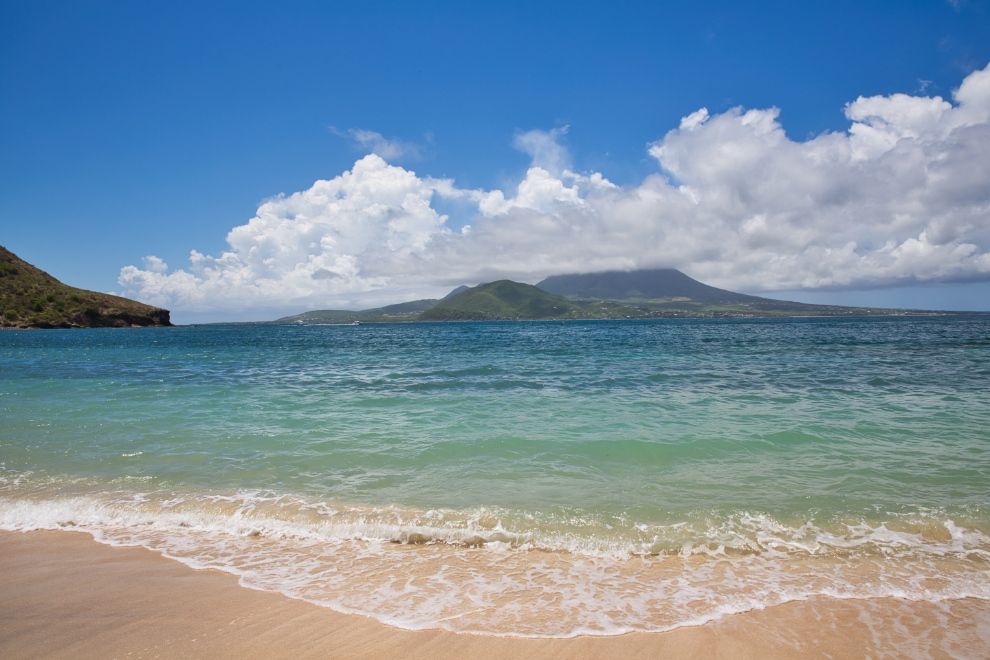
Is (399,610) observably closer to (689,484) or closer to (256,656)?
(256,656)

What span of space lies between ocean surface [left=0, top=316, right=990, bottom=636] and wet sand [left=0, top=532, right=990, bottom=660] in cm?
24

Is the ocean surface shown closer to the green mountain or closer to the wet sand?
the wet sand

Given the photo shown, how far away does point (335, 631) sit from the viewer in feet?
15.1

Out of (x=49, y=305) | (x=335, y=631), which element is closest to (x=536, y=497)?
(x=335, y=631)

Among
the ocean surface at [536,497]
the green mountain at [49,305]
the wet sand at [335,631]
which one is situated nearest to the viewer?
the wet sand at [335,631]

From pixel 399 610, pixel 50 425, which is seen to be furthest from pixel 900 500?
pixel 50 425

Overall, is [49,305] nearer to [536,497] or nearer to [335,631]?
[536,497]

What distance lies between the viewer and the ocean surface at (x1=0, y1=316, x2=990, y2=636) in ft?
18.0

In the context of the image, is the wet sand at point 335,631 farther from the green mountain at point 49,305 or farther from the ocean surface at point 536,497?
the green mountain at point 49,305

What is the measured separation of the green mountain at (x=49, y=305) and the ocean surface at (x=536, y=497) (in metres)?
141

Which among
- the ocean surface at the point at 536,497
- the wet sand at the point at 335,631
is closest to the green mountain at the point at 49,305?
the ocean surface at the point at 536,497

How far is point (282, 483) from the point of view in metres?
9.17

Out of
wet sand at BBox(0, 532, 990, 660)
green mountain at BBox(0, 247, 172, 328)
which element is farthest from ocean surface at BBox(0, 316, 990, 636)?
green mountain at BBox(0, 247, 172, 328)

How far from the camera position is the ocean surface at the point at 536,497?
5.49 m
